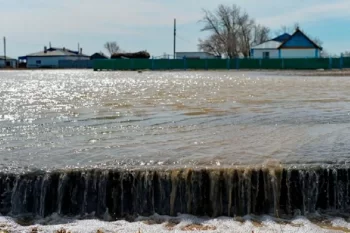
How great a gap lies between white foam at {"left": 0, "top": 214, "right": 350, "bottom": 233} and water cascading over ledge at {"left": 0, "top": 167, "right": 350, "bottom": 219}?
295 millimetres

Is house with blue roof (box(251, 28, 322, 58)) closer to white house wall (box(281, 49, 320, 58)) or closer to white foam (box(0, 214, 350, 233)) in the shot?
white house wall (box(281, 49, 320, 58))

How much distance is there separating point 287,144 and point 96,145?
3835mm

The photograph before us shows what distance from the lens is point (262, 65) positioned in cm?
5741

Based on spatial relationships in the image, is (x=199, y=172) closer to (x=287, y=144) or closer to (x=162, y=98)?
(x=287, y=144)

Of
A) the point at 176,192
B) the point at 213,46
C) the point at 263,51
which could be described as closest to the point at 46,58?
the point at 213,46

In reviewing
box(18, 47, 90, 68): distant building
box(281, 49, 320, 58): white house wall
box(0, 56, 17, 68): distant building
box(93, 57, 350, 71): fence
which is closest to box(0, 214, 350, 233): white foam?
box(93, 57, 350, 71): fence

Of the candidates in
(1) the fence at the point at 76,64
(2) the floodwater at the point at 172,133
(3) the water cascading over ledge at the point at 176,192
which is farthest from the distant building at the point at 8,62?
(3) the water cascading over ledge at the point at 176,192

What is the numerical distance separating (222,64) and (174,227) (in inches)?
2129

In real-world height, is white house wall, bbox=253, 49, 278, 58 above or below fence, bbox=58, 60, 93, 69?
above

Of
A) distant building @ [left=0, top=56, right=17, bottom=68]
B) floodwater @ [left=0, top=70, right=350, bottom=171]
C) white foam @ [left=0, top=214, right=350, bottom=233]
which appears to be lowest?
white foam @ [left=0, top=214, right=350, bottom=233]

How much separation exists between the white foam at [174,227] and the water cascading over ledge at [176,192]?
0.97ft

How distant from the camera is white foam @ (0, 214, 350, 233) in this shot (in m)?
6.26

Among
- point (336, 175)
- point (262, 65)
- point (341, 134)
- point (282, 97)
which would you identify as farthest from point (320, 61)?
point (336, 175)

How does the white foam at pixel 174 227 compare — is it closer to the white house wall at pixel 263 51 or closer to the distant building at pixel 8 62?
the white house wall at pixel 263 51
